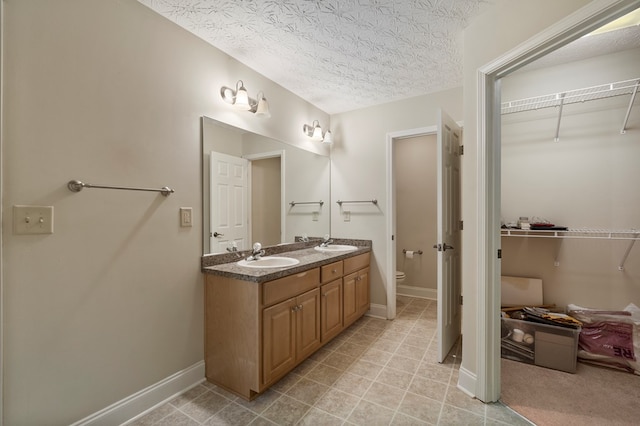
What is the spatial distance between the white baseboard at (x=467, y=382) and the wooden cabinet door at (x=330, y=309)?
39.6 inches

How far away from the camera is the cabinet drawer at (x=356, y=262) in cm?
264

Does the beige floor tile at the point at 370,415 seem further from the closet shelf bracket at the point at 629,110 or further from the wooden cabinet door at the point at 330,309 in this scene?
the closet shelf bracket at the point at 629,110

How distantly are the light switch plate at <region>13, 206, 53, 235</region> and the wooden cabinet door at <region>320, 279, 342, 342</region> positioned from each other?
5.59 ft

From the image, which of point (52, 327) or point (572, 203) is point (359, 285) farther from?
point (52, 327)

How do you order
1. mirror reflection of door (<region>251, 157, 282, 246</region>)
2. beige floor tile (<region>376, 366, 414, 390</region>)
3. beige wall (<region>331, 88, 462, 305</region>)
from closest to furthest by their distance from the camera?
beige floor tile (<region>376, 366, 414, 390</region>), mirror reflection of door (<region>251, 157, 282, 246</region>), beige wall (<region>331, 88, 462, 305</region>)

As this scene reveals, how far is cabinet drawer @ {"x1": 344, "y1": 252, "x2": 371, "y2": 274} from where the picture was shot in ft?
8.67

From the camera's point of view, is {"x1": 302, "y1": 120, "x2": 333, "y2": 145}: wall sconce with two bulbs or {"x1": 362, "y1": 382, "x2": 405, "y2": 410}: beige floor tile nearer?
{"x1": 362, "y1": 382, "x2": 405, "y2": 410}: beige floor tile

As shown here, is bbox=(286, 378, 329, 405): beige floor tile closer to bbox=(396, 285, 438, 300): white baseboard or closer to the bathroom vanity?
the bathroom vanity

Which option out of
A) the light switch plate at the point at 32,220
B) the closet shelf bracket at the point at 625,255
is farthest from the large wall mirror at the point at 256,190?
the closet shelf bracket at the point at 625,255

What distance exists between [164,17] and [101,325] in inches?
71.7

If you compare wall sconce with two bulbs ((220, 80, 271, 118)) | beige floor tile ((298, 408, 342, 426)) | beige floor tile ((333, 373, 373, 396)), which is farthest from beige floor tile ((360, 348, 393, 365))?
wall sconce with two bulbs ((220, 80, 271, 118))

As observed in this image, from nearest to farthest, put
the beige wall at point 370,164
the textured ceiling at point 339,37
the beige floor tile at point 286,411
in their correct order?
the beige floor tile at point 286,411
the textured ceiling at point 339,37
the beige wall at point 370,164

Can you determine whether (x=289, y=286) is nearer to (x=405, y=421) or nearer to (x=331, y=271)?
(x=331, y=271)

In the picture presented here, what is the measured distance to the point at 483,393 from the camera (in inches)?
65.5
